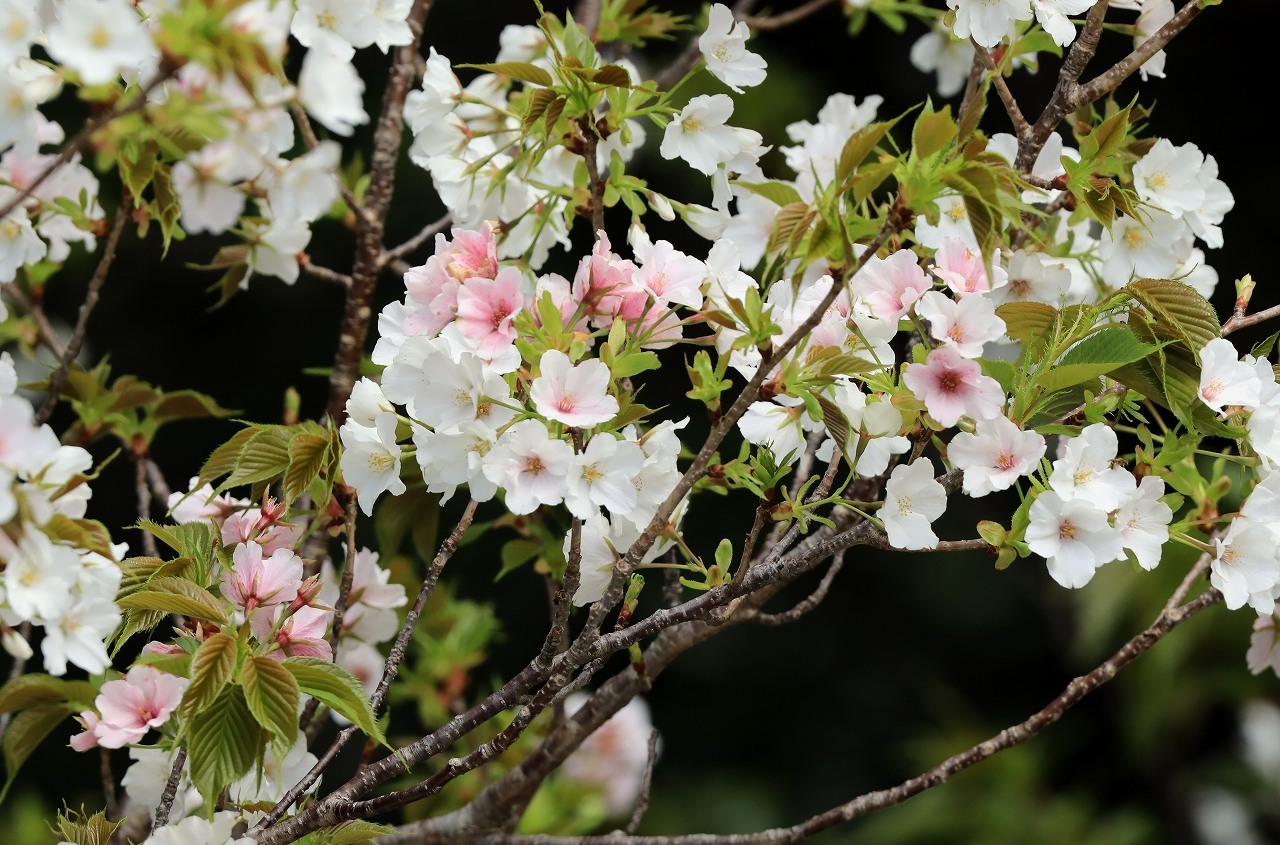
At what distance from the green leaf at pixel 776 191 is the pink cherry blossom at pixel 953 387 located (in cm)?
23

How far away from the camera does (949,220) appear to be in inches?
38.7

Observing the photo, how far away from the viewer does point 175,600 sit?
2.47 feet

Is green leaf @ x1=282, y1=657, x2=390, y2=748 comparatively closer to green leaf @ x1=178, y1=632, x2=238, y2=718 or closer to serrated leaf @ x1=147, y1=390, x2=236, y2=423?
green leaf @ x1=178, y1=632, x2=238, y2=718

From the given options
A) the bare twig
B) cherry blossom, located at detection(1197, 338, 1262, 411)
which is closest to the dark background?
the bare twig

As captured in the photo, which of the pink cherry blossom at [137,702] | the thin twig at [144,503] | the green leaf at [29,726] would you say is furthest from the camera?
the thin twig at [144,503]

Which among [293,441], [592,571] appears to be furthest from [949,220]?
[293,441]

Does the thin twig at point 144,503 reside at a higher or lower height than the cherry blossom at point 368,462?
lower

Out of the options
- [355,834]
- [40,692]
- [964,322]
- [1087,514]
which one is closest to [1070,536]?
[1087,514]

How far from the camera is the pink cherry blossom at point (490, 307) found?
758 millimetres

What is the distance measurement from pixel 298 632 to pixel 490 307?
0.86 feet

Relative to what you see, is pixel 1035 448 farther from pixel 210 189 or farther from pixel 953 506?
pixel 953 506

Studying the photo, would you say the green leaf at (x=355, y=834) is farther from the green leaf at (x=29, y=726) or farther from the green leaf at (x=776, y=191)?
the green leaf at (x=776, y=191)

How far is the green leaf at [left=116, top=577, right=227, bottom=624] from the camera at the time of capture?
0.75 metres

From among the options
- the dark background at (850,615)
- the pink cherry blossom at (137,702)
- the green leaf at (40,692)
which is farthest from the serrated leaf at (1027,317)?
the dark background at (850,615)
